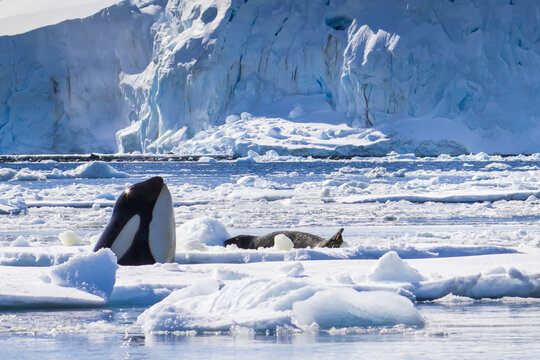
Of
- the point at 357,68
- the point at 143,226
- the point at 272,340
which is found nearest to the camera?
the point at 272,340

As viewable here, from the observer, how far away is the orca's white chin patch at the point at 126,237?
6.19 meters

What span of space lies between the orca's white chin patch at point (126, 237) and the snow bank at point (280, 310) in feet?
6.88

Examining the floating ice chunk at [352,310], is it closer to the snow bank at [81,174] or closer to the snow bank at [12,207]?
the snow bank at [12,207]

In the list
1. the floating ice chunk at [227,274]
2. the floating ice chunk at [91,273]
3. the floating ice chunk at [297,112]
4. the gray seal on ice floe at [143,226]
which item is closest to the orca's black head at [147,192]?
the gray seal on ice floe at [143,226]

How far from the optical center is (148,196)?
244 inches

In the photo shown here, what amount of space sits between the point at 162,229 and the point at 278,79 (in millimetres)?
40545

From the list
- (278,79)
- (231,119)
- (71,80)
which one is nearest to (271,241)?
(231,119)

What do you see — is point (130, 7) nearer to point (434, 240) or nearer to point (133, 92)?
point (133, 92)

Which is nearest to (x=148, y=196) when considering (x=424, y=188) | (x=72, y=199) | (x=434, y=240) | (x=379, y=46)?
(x=434, y=240)

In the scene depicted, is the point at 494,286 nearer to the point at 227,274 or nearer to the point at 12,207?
the point at 227,274

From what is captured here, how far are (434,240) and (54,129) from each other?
47.8 metres

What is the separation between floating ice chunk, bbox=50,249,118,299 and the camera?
4805 millimetres

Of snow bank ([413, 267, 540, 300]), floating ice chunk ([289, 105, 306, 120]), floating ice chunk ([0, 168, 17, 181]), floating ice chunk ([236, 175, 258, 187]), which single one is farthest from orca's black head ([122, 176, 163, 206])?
floating ice chunk ([289, 105, 306, 120])

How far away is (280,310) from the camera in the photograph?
3.94 m
